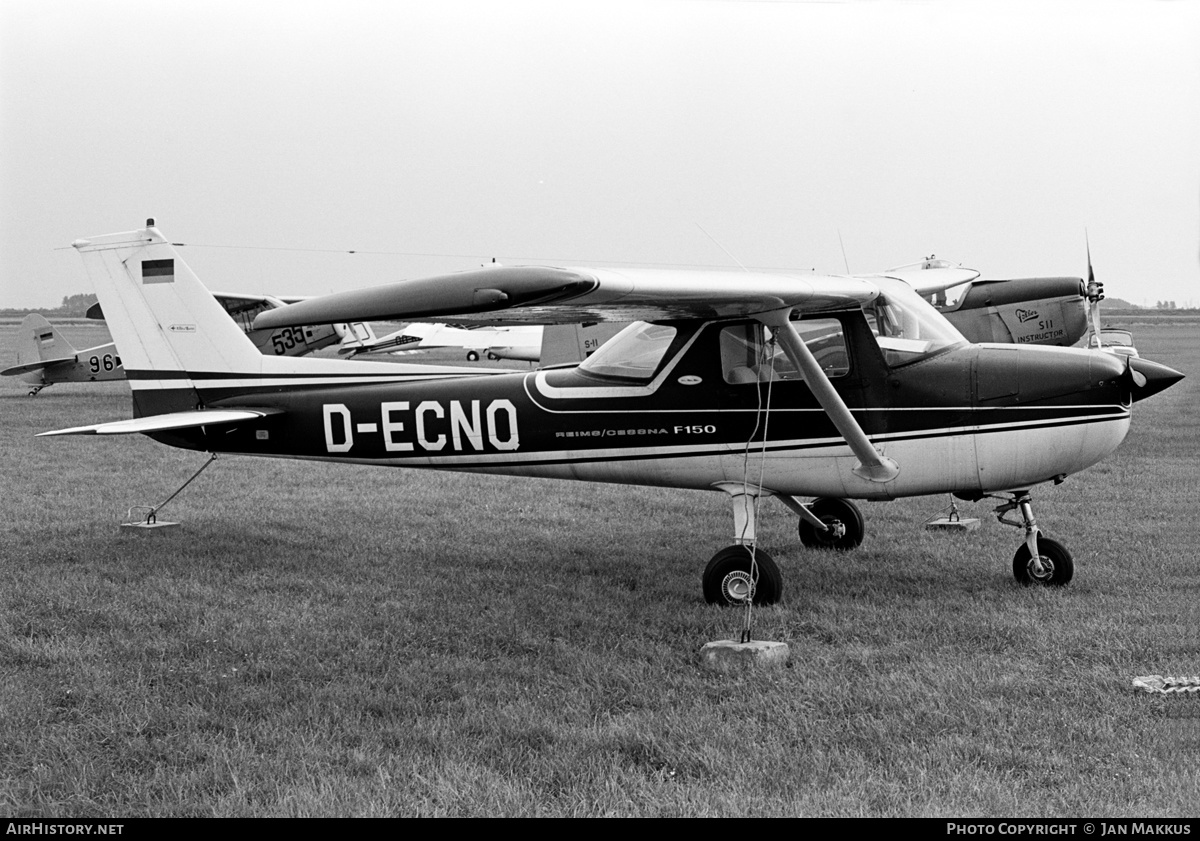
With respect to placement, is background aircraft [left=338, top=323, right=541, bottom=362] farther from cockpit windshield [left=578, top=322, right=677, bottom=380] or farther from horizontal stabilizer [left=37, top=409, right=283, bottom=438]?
cockpit windshield [left=578, top=322, right=677, bottom=380]

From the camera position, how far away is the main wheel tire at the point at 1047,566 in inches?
270

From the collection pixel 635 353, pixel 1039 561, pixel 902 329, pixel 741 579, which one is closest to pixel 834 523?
pixel 1039 561

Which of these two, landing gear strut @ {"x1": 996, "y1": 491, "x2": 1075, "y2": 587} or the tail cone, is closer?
the tail cone

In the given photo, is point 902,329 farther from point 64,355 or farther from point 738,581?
point 64,355

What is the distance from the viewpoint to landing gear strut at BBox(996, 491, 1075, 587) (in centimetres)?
688

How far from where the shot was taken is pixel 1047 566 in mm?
6910

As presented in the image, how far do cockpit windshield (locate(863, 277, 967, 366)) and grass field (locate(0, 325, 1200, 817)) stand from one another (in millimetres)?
1526

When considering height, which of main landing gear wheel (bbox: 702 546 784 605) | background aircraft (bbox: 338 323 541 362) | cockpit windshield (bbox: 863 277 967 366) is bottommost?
background aircraft (bbox: 338 323 541 362)

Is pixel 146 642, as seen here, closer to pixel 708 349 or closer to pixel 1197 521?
pixel 708 349

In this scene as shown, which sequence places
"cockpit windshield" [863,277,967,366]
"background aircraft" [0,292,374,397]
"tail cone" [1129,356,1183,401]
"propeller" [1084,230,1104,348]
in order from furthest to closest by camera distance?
"background aircraft" [0,292,374,397]
"propeller" [1084,230,1104,348]
"cockpit windshield" [863,277,967,366]
"tail cone" [1129,356,1183,401]

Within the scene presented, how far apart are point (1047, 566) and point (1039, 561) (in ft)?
0.19

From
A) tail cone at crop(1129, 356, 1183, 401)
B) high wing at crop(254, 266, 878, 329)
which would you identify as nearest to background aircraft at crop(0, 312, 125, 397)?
high wing at crop(254, 266, 878, 329)
